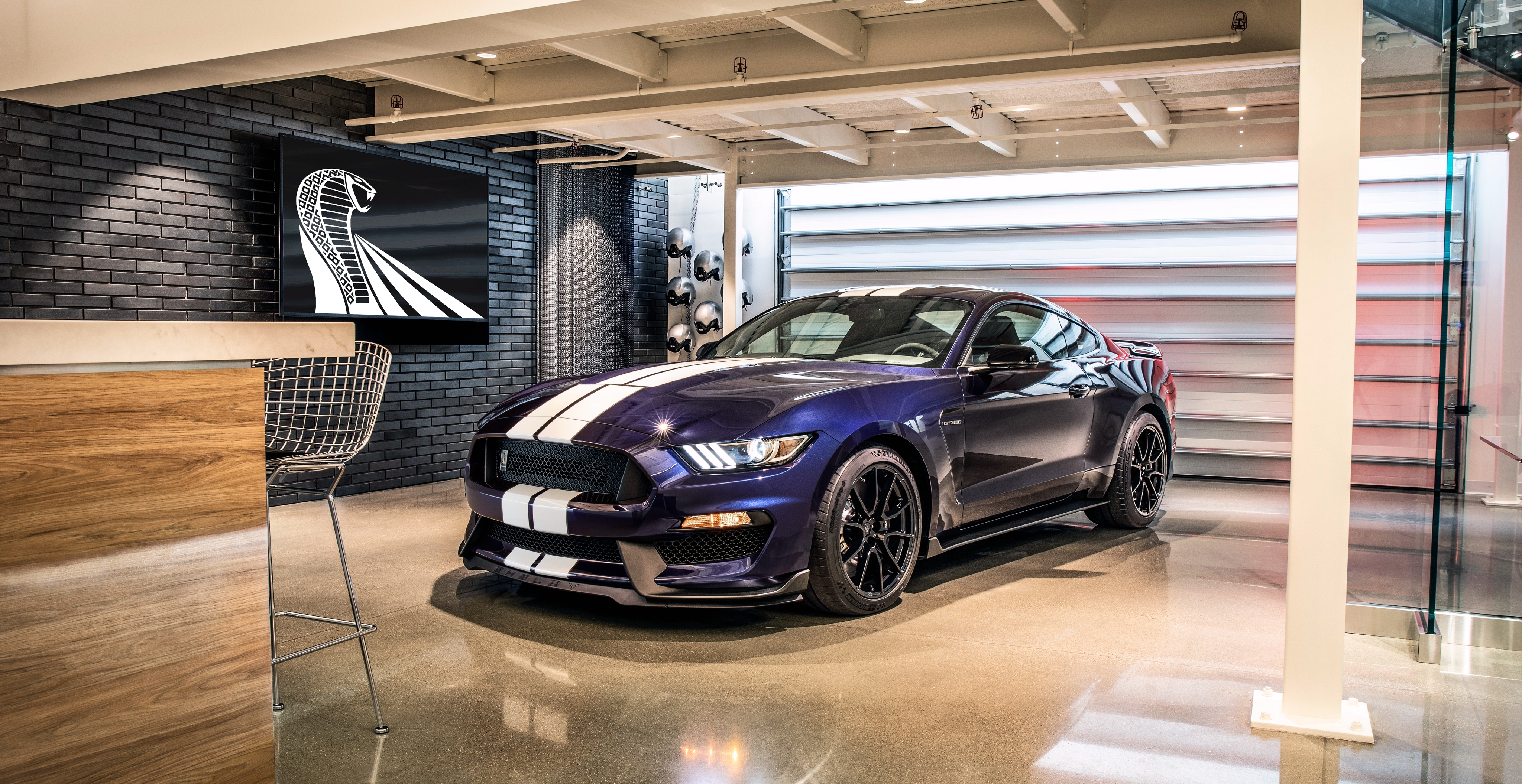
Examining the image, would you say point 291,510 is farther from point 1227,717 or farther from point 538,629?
point 1227,717

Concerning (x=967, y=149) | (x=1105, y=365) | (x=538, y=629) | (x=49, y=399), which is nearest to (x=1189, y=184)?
(x=967, y=149)

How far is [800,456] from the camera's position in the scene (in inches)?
128

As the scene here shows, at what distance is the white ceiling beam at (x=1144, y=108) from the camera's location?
6.20 metres

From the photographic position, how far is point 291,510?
6012mm

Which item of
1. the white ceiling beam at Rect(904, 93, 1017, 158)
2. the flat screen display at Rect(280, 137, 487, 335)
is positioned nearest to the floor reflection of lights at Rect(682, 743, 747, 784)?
the white ceiling beam at Rect(904, 93, 1017, 158)

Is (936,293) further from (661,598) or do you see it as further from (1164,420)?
(661,598)

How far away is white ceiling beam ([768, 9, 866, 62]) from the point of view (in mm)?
4719

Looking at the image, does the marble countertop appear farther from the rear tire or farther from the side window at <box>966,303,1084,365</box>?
the rear tire

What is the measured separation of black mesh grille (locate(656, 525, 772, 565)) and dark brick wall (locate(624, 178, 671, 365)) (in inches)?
252

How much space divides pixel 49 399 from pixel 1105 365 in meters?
4.46

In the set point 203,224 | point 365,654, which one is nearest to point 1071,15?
point 365,654

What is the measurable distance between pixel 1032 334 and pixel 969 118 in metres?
2.80

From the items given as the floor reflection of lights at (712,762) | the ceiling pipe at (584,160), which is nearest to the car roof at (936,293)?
the floor reflection of lights at (712,762)

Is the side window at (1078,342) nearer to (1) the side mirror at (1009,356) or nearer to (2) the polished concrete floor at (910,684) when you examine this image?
(1) the side mirror at (1009,356)
